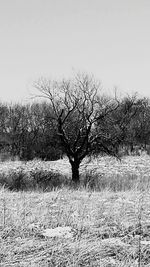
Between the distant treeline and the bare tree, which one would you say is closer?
the bare tree

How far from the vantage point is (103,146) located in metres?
17.1

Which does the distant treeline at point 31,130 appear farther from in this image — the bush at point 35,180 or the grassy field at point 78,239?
the grassy field at point 78,239

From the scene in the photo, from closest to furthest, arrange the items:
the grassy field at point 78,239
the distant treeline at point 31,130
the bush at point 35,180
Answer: the grassy field at point 78,239 < the bush at point 35,180 < the distant treeline at point 31,130

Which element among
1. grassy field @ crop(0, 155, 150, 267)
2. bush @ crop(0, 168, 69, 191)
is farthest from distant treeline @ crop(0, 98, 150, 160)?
grassy field @ crop(0, 155, 150, 267)

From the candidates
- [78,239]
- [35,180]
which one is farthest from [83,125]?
[78,239]

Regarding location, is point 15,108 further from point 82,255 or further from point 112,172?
point 82,255

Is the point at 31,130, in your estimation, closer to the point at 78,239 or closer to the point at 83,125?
the point at 83,125

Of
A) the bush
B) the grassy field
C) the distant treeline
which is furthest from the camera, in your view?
the distant treeline

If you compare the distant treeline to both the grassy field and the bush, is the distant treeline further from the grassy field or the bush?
the grassy field

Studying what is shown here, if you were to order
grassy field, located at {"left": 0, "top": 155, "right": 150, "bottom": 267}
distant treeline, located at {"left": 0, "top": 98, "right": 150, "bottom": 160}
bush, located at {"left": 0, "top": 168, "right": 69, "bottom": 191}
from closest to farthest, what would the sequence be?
grassy field, located at {"left": 0, "top": 155, "right": 150, "bottom": 267} < bush, located at {"left": 0, "top": 168, "right": 69, "bottom": 191} < distant treeline, located at {"left": 0, "top": 98, "right": 150, "bottom": 160}

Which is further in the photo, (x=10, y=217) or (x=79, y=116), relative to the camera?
(x=79, y=116)

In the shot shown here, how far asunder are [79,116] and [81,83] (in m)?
1.91

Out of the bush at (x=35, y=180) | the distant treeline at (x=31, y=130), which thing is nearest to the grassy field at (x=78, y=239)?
the bush at (x=35, y=180)

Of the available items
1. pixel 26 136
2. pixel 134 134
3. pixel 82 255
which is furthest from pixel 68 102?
pixel 134 134
